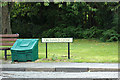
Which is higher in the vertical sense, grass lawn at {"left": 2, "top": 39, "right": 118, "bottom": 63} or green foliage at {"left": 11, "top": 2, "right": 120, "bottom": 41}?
green foliage at {"left": 11, "top": 2, "right": 120, "bottom": 41}

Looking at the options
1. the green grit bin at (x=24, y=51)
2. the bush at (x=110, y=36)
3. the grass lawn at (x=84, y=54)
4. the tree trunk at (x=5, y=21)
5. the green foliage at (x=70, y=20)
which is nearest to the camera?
the green grit bin at (x=24, y=51)

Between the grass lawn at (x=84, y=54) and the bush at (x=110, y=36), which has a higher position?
the bush at (x=110, y=36)

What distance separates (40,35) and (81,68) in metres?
18.9

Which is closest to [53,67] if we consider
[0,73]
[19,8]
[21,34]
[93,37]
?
[0,73]

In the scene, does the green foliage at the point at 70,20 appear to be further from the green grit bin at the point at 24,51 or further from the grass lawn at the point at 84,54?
the green grit bin at the point at 24,51

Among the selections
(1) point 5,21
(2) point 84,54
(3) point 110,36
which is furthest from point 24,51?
(1) point 5,21

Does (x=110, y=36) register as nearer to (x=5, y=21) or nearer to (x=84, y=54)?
(x=84, y=54)

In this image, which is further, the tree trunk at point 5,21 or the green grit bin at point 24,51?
the tree trunk at point 5,21

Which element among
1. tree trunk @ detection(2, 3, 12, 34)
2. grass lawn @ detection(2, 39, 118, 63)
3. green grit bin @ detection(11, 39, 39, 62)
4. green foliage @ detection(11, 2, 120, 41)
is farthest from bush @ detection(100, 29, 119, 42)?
green grit bin @ detection(11, 39, 39, 62)

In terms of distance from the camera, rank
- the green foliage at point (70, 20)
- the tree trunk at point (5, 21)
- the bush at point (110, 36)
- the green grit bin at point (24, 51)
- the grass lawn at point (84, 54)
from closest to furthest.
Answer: the green grit bin at point (24, 51)
the grass lawn at point (84, 54)
the bush at point (110, 36)
the green foliage at point (70, 20)
the tree trunk at point (5, 21)

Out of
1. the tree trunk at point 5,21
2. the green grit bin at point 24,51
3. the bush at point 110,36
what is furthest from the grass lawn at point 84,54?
the tree trunk at point 5,21

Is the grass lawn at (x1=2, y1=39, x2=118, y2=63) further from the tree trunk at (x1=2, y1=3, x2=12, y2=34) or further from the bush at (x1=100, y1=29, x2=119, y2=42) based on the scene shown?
the tree trunk at (x1=2, y1=3, x2=12, y2=34)

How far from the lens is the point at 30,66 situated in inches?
384

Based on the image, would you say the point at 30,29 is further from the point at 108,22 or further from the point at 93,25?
the point at 108,22
